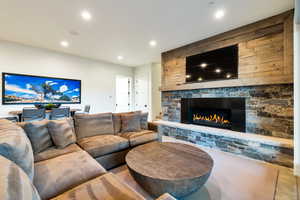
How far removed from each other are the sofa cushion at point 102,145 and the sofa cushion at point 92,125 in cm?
16

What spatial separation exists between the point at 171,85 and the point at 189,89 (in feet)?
2.07

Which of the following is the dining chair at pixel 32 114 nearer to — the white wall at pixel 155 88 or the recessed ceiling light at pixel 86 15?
the recessed ceiling light at pixel 86 15

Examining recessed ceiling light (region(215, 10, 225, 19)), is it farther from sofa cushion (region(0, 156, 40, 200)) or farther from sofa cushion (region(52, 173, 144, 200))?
sofa cushion (region(0, 156, 40, 200))

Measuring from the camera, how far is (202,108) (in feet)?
12.5

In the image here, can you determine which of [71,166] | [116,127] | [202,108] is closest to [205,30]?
[202,108]

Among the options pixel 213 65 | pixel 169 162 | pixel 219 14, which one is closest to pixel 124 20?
pixel 219 14

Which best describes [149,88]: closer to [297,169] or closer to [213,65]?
[213,65]

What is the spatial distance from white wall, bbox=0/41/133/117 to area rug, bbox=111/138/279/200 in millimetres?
3868

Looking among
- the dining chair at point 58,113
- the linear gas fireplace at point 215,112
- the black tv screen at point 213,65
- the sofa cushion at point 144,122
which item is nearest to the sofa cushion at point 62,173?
the sofa cushion at point 144,122

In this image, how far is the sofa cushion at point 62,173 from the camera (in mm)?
1160

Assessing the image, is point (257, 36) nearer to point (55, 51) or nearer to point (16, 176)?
point (16, 176)

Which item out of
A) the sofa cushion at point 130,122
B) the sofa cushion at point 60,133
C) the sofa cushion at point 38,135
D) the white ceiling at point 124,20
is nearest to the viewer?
the sofa cushion at point 38,135

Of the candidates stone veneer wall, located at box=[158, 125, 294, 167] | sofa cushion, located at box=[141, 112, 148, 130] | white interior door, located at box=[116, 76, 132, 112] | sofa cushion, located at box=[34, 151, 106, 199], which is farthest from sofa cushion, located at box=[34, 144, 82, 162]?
white interior door, located at box=[116, 76, 132, 112]

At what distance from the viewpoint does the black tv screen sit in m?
3.22
